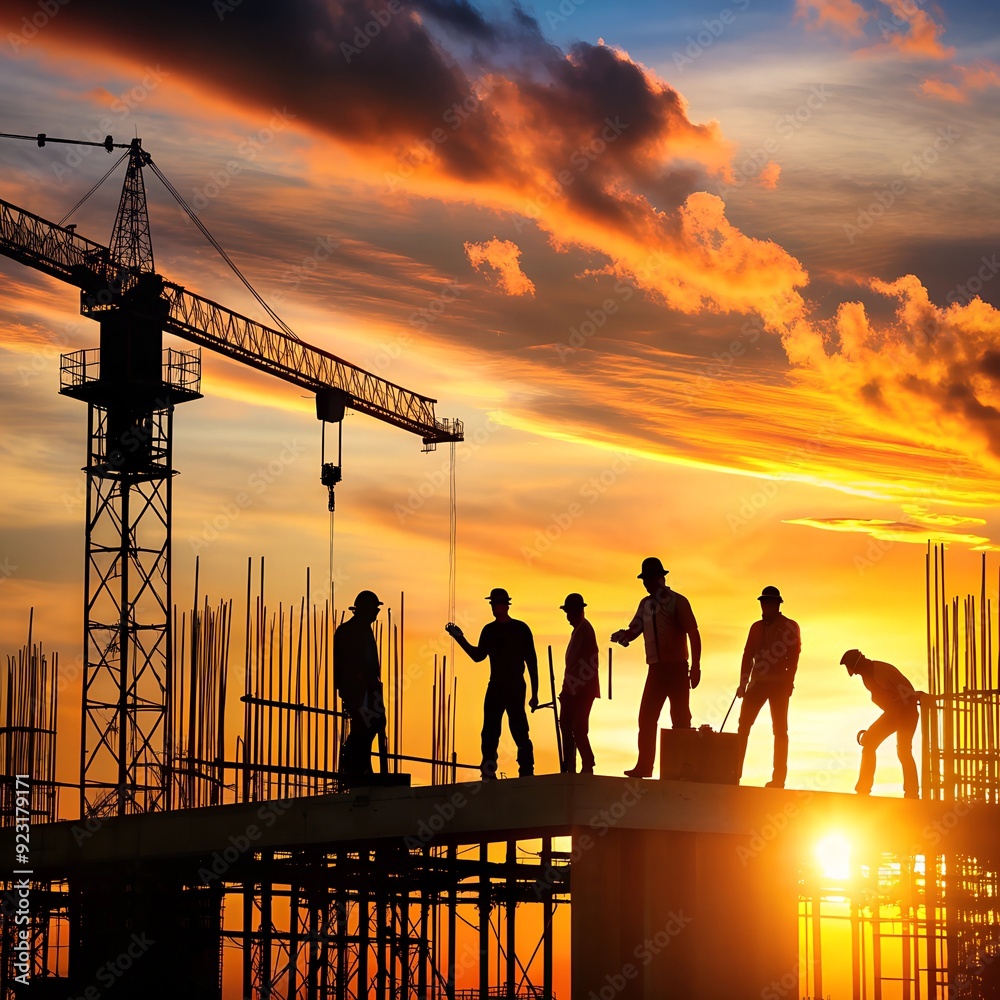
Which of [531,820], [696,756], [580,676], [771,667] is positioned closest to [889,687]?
[771,667]

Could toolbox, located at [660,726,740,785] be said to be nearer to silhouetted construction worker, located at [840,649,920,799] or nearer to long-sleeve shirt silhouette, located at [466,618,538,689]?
long-sleeve shirt silhouette, located at [466,618,538,689]

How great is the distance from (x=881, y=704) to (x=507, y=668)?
14.8ft

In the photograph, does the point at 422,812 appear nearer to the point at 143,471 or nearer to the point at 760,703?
the point at 760,703

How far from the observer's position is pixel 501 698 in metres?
16.8

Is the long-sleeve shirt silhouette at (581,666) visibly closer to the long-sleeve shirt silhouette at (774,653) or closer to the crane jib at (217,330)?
the long-sleeve shirt silhouette at (774,653)

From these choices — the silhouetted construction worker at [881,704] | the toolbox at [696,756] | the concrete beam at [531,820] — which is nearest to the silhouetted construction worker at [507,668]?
the concrete beam at [531,820]

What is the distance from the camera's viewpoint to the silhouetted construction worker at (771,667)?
17.4 meters

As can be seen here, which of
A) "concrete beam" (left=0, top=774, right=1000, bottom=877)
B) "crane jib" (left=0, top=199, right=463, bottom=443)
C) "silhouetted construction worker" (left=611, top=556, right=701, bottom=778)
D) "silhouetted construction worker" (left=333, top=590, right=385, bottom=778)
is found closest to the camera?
"concrete beam" (left=0, top=774, right=1000, bottom=877)

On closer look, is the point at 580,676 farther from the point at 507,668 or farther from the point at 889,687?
the point at 889,687

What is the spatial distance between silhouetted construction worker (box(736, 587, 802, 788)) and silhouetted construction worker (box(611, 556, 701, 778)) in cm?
117

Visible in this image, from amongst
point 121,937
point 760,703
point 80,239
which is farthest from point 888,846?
A: point 80,239

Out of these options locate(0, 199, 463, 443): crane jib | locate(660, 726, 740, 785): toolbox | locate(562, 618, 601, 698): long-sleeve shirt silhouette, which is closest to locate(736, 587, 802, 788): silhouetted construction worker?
locate(660, 726, 740, 785): toolbox

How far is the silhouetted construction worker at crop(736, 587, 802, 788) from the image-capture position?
17406mm

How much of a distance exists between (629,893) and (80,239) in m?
40.6
